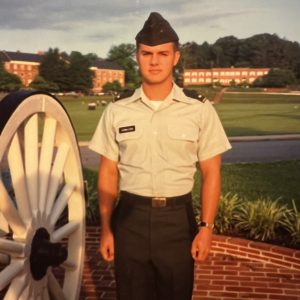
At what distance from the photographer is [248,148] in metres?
15.8

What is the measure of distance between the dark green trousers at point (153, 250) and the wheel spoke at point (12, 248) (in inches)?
19.7

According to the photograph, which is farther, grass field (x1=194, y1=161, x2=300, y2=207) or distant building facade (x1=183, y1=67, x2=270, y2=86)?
distant building facade (x1=183, y1=67, x2=270, y2=86)

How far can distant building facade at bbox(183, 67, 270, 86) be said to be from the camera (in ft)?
331

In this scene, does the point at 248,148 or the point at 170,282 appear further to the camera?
the point at 248,148

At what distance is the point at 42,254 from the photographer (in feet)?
9.16

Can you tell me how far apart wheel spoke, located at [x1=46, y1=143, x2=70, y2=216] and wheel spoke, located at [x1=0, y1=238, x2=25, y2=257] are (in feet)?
1.34

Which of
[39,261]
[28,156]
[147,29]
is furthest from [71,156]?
[147,29]

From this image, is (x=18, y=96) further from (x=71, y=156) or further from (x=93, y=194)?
(x=93, y=194)

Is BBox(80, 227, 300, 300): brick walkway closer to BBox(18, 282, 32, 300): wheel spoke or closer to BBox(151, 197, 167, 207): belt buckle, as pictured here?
BBox(18, 282, 32, 300): wheel spoke

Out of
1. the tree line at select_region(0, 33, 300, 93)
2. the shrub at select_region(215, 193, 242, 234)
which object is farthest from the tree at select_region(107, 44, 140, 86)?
the shrub at select_region(215, 193, 242, 234)

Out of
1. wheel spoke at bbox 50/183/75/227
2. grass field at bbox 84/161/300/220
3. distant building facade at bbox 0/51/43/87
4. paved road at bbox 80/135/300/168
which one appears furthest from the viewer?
distant building facade at bbox 0/51/43/87

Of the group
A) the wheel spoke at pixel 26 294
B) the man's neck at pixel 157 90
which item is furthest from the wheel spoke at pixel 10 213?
the man's neck at pixel 157 90

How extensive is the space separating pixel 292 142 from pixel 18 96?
1574 centimetres

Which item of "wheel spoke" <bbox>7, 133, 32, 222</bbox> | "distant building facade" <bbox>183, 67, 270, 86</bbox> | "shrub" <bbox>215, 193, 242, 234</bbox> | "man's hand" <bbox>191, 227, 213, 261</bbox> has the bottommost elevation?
"distant building facade" <bbox>183, 67, 270, 86</bbox>
